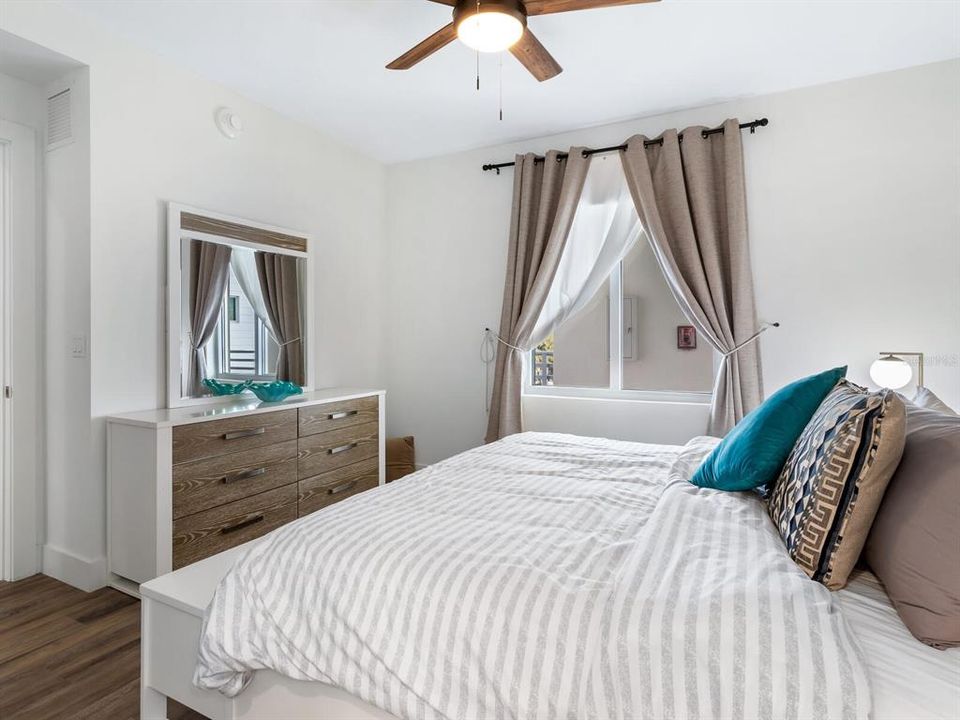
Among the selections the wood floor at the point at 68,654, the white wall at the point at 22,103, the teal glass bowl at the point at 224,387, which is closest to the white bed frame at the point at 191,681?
the wood floor at the point at 68,654

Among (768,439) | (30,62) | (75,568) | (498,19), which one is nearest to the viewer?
(768,439)

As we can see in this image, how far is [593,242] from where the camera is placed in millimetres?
3551

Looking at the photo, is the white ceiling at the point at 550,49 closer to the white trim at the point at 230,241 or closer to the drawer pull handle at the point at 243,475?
the white trim at the point at 230,241

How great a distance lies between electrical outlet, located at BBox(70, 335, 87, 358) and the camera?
247 cm

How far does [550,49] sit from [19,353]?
306 cm

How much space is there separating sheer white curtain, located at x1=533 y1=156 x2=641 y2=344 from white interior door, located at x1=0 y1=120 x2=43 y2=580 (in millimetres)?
2851

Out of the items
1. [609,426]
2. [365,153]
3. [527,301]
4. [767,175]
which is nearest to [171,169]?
[365,153]

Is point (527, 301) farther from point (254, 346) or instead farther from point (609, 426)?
point (254, 346)

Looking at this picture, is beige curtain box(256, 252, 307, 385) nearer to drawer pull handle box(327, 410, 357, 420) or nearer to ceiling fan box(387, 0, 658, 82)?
drawer pull handle box(327, 410, 357, 420)

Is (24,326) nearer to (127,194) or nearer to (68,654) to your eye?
(127,194)

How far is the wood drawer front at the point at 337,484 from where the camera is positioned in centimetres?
309

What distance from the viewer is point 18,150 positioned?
8.40ft

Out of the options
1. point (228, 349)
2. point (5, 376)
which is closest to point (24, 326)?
point (5, 376)

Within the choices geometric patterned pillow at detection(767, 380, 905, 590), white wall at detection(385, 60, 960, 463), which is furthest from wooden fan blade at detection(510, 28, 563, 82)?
geometric patterned pillow at detection(767, 380, 905, 590)
